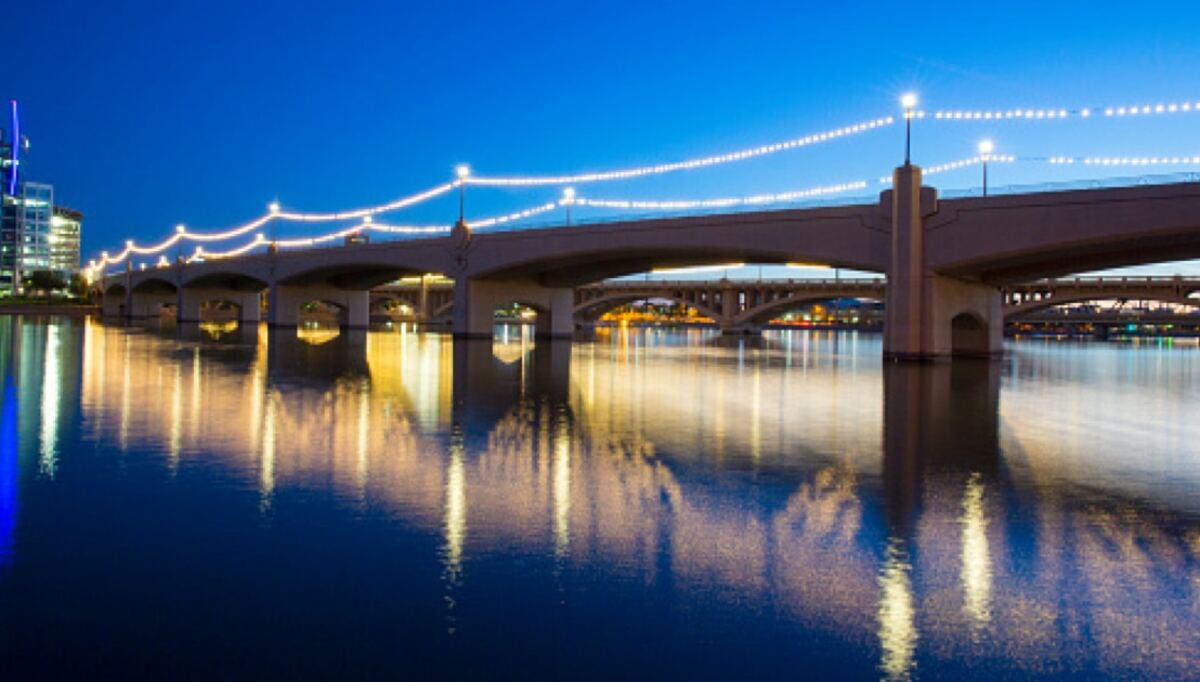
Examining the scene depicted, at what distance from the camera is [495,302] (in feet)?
184

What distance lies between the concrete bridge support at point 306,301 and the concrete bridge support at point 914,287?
5102 cm

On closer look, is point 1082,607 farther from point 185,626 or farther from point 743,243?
point 743,243

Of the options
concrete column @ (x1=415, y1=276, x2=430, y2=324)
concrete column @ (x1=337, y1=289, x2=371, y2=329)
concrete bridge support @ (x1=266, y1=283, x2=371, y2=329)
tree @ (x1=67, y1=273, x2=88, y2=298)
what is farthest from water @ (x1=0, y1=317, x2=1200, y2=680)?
tree @ (x1=67, y1=273, x2=88, y2=298)

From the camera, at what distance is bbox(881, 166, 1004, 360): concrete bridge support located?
34594 millimetres

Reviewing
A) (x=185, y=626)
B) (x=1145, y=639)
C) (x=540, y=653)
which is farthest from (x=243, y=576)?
(x=1145, y=639)

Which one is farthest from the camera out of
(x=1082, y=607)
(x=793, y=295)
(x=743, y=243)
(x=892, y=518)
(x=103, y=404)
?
(x=793, y=295)

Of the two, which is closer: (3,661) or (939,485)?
(3,661)

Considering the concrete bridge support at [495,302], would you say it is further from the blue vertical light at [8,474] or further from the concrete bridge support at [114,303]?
the concrete bridge support at [114,303]

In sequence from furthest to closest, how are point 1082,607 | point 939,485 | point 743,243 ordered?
1. point 743,243
2. point 939,485
3. point 1082,607

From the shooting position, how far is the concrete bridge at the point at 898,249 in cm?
3161

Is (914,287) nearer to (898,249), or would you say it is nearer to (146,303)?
(898,249)

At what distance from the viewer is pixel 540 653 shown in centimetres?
484

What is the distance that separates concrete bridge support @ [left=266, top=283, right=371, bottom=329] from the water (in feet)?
197

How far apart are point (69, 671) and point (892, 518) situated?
634 cm
